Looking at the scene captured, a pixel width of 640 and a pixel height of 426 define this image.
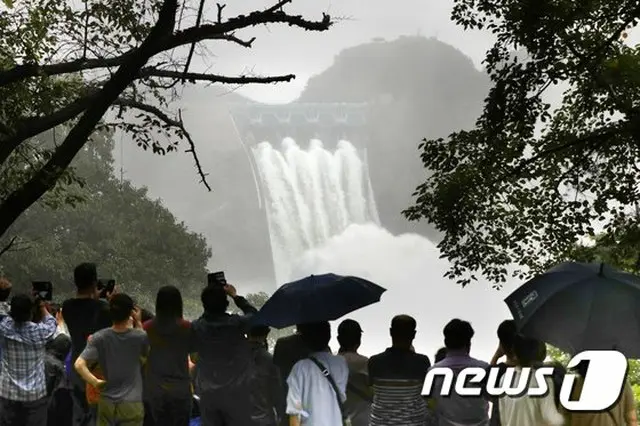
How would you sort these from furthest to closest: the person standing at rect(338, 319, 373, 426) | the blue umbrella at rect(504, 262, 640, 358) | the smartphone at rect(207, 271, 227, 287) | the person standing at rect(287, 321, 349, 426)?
the person standing at rect(338, 319, 373, 426)
the smartphone at rect(207, 271, 227, 287)
the person standing at rect(287, 321, 349, 426)
the blue umbrella at rect(504, 262, 640, 358)

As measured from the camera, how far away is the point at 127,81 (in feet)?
31.6

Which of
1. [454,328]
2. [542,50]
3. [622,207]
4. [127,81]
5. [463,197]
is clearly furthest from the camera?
[622,207]

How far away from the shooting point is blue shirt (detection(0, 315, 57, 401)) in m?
6.57

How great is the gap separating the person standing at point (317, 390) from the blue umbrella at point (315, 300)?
414mm

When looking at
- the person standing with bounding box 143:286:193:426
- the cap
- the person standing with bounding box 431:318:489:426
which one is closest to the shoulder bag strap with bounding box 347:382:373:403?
the cap

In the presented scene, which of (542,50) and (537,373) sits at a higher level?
(542,50)

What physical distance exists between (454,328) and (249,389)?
1.54 meters

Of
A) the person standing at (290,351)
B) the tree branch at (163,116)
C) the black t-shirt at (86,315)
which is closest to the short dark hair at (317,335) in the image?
the person standing at (290,351)

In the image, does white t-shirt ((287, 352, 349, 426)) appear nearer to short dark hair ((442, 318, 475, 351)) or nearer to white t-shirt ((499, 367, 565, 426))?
short dark hair ((442, 318, 475, 351))

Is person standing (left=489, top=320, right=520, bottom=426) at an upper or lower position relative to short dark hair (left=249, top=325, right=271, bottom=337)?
lower

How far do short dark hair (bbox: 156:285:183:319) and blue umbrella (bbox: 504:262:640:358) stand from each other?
227 cm

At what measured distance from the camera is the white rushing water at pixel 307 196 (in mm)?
92312

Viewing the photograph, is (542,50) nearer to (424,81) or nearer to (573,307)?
(573,307)

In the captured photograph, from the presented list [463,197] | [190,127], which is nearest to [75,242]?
[463,197]
